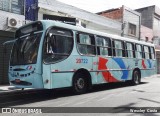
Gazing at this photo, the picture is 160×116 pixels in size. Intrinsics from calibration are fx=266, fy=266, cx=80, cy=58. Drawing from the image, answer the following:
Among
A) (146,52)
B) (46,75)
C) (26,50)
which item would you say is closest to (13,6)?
(26,50)

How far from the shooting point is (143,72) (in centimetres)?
1770

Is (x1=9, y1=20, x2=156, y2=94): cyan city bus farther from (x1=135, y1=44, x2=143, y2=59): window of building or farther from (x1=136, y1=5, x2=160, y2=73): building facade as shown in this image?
(x1=136, y1=5, x2=160, y2=73): building facade

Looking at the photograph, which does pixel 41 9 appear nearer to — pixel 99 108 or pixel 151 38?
pixel 99 108

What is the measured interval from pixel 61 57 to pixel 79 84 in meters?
1.74

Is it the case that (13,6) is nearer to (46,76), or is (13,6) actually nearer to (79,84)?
(79,84)

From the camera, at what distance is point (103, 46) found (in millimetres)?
13344

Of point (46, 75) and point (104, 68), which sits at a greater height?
point (104, 68)

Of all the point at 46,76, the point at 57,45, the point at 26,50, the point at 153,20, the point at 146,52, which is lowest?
the point at 46,76

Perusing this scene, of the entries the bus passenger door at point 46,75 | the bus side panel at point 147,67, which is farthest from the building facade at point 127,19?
the bus passenger door at point 46,75

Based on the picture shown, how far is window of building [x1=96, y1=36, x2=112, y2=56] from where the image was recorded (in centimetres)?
1294

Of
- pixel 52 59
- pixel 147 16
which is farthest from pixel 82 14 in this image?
pixel 147 16

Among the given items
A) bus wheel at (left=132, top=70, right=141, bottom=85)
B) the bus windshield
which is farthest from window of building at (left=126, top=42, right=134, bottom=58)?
the bus windshield

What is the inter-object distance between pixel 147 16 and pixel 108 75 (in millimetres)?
29836

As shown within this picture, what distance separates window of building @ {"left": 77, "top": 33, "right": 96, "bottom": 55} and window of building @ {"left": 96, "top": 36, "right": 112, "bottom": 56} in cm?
45
